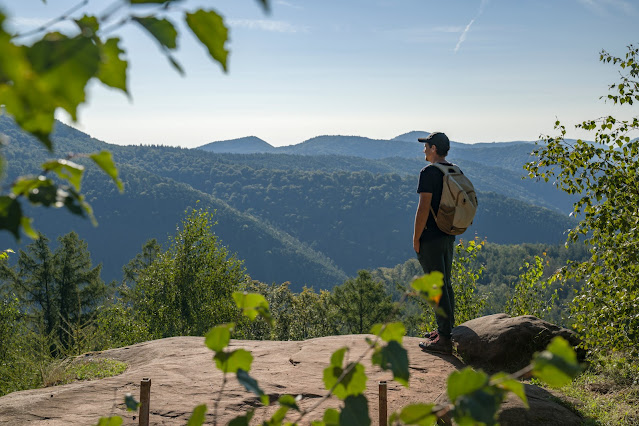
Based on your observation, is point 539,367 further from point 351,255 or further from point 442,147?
point 351,255

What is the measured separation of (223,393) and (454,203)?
273 centimetres

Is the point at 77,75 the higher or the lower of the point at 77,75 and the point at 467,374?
the higher

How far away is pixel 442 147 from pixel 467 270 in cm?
522

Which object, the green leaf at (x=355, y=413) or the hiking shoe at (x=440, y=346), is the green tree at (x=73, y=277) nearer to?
the hiking shoe at (x=440, y=346)

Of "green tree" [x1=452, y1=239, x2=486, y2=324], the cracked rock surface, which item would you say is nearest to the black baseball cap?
the cracked rock surface

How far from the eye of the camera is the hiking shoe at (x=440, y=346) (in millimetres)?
6250

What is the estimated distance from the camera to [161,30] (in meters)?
0.73

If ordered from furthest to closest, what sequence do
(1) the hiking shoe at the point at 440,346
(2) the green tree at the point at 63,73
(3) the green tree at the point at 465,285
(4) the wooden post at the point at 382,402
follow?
1. (3) the green tree at the point at 465,285
2. (1) the hiking shoe at the point at 440,346
3. (4) the wooden post at the point at 382,402
4. (2) the green tree at the point at 63,73

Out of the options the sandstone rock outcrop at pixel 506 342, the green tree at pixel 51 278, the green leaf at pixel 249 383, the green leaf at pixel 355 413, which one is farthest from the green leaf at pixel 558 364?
the green tree at pixel 51 278

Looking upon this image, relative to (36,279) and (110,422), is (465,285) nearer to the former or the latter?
(110,422)

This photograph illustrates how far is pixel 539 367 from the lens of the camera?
75cm

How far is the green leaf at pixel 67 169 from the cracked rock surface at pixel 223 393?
350 cm

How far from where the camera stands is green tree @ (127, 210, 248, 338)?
59.1 ft

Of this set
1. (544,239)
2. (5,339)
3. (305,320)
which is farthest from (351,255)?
(5,339)
